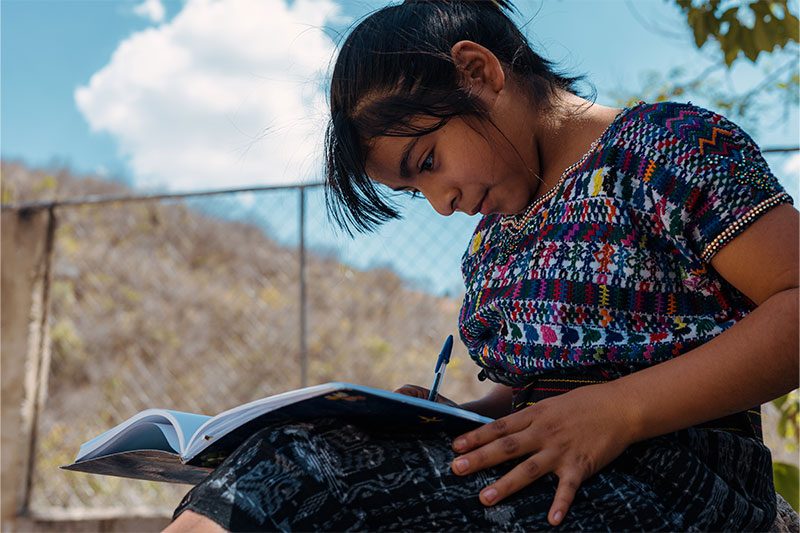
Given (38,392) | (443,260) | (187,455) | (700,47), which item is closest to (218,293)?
(38,392)

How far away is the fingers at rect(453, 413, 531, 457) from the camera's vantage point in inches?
42.2

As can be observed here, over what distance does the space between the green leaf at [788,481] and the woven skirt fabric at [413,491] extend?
1404 mm

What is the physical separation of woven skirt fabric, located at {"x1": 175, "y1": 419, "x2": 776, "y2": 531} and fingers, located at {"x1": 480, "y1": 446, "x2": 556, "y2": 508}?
1 centimetres

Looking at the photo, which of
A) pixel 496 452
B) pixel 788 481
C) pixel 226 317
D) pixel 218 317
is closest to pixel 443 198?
pixel 496 452

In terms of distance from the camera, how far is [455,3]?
1.60 meters

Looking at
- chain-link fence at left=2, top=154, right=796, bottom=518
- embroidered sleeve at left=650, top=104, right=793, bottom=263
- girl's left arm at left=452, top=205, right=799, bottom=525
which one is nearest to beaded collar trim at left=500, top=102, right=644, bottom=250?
embroidered sleeve at left=650, top=104, right=793, bottom=263

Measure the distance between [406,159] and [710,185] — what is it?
Answer: 534 mm

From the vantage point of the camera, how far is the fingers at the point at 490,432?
3.51ft

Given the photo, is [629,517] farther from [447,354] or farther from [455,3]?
[455,3]

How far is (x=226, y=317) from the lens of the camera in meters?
6.86

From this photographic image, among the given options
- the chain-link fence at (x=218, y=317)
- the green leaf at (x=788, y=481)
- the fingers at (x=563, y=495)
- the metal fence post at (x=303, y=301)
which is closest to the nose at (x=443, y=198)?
the fingers at (x=563, y=495)

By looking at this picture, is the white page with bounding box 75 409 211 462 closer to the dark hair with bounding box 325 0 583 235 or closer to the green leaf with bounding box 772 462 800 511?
the dark hair with bounding box 325 0 583 235

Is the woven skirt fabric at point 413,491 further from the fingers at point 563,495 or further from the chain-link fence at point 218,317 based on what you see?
the chain-link fence at point 218,317

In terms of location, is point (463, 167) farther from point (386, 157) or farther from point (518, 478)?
point (518, 478)
